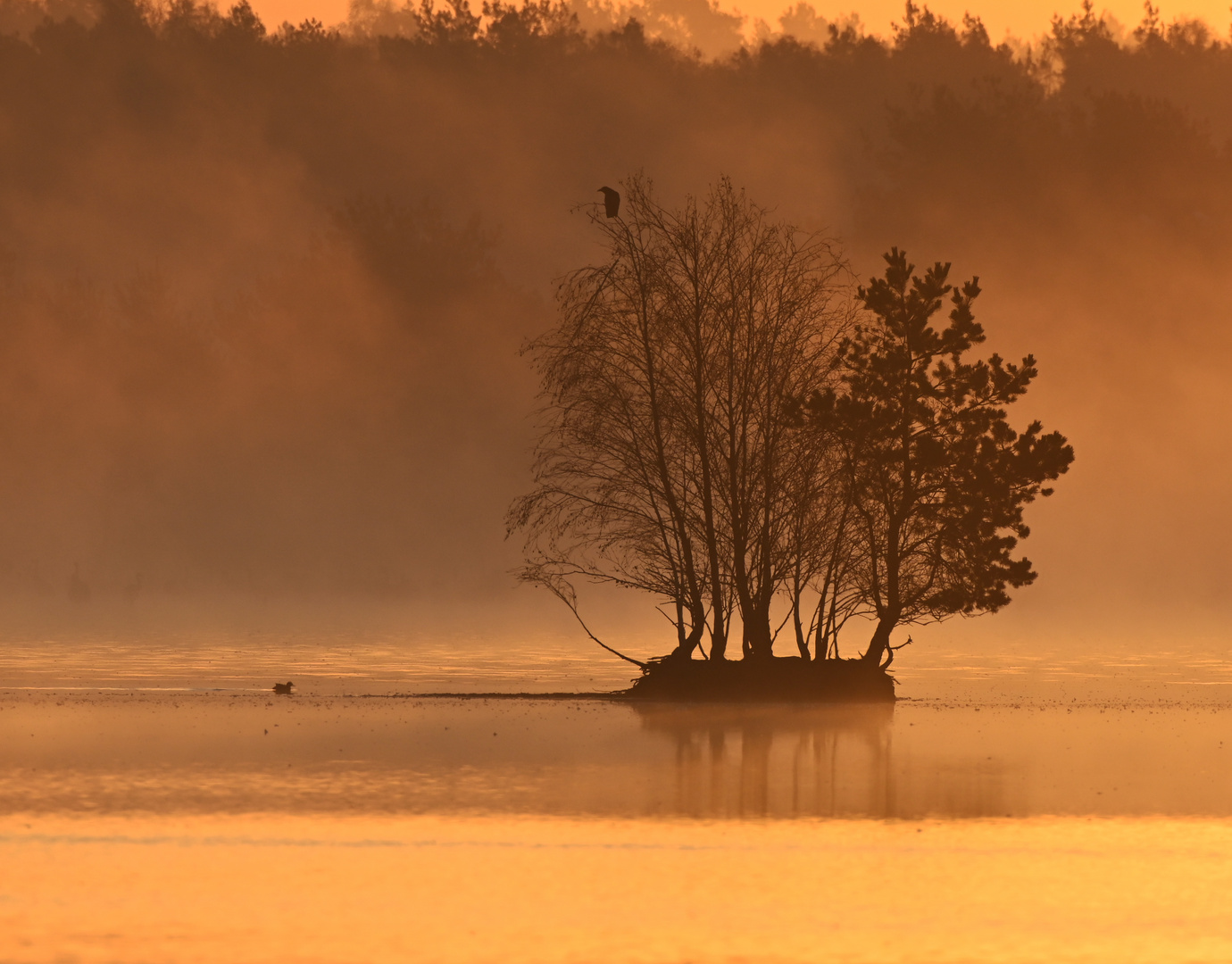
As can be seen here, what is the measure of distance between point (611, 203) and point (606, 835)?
85.0 ft

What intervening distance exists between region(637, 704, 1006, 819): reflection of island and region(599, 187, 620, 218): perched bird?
12584mm

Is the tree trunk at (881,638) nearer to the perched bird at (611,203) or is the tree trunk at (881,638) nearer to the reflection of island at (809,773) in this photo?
the reflection of island at (809,773)

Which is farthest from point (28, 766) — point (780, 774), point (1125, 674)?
point (1125, 674)

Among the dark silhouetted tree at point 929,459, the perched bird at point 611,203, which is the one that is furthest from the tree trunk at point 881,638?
the perched bird at point 611,203

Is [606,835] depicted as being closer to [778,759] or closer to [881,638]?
[778,759]

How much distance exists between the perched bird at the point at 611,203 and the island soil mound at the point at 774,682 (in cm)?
1074

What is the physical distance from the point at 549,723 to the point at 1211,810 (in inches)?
609

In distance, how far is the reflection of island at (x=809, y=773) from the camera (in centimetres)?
2005

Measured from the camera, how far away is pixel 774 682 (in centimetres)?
4112

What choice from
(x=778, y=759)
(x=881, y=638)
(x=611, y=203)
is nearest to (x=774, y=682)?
(x=881, y=638)

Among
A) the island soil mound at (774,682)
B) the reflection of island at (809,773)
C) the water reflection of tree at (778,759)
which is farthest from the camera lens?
the island soil mound at (774,682)

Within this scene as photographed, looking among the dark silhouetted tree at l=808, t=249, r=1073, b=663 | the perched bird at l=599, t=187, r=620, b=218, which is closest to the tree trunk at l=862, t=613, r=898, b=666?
the dark silhouetted tree at l=808, t=249, r=1073, b=663

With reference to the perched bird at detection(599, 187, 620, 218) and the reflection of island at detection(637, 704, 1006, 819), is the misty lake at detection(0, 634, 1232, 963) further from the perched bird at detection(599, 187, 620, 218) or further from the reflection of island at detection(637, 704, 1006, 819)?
the perched bird at detection(599, 187, 620, 218)

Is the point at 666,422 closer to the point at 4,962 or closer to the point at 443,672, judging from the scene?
the point at 443,672
